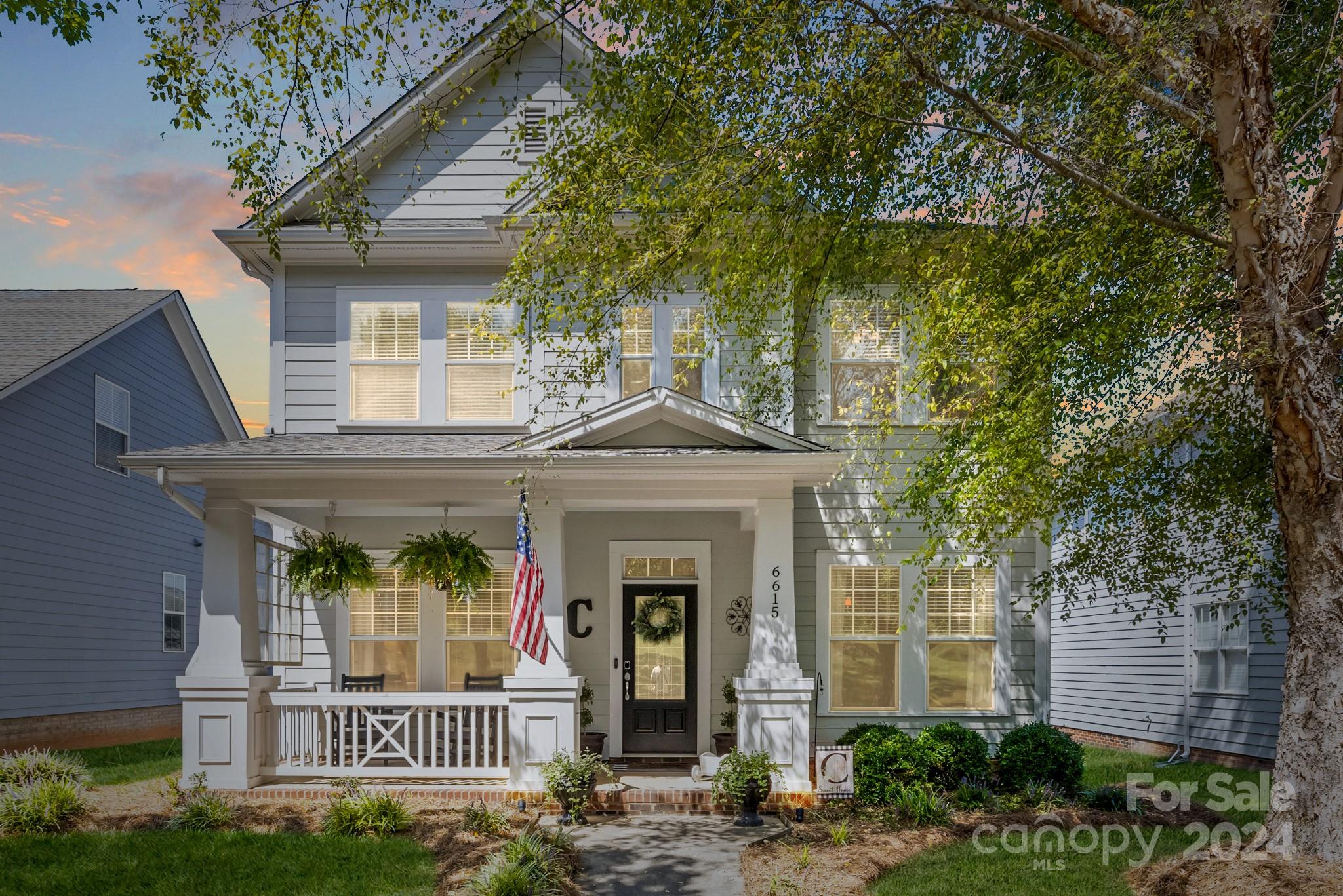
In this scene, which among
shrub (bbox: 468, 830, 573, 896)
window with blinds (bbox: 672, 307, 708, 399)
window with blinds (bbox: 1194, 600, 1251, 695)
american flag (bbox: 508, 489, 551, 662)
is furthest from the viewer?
window with blinds (bbox: 1194, 600, 1251, 695)

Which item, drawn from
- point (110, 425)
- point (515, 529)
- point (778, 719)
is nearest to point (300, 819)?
point (778, 719)

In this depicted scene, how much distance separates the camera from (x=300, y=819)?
8719 mm

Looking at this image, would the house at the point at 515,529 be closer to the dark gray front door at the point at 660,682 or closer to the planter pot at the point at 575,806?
the dark gray front door at the point at 660,682

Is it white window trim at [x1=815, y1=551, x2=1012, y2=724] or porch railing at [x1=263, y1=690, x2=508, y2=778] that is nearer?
porch railing at [x1=263, y1=690, x2=508, y2=778]

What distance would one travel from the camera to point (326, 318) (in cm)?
1219

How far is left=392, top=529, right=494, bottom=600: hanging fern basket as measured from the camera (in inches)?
398

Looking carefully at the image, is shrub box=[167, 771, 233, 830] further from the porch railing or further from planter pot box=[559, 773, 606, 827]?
planter pot box=[559, 773, 606, 827]

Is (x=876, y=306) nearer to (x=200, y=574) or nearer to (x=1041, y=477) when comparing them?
(x=1041, y=477)

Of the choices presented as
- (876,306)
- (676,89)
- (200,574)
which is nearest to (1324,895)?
(676,89)

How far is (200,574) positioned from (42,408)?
547 centimetres

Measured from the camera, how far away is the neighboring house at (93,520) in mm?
13461

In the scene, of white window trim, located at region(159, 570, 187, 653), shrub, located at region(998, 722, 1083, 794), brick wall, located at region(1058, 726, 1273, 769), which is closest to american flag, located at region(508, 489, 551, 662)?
shrub, located at region(998, 722, 1083, 794)

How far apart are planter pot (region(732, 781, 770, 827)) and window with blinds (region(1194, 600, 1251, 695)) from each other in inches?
301

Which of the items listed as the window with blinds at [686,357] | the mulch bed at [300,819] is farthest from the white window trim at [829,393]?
the mulch bed at [300,819]
